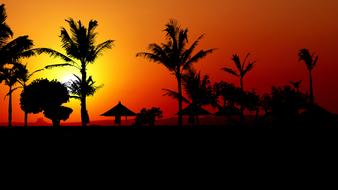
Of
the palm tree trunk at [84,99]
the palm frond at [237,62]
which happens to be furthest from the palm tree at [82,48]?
the palm frond at [237,62]

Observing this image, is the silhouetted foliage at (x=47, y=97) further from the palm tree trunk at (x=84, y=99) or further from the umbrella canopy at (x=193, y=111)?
the umbrella canopy at (x=193, y=111)

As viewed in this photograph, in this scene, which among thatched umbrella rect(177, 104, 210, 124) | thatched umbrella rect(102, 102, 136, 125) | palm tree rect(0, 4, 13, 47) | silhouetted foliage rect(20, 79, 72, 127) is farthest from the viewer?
silhouetted foliage rect(20, 79, 72, 127)

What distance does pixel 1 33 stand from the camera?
21.2m

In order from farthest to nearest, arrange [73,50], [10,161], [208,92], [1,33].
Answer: [208,92]
[73,50]
[1,33]
[10,161]

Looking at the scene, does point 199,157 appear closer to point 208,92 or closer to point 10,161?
point 10,161

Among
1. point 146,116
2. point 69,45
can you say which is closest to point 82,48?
point 69,45

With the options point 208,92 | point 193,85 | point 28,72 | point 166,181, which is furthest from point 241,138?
point 28,72

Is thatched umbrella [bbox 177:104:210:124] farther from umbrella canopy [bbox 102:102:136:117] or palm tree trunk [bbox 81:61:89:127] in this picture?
palm tree trunk [bbox 81:61:89:127]

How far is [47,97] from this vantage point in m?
31.5

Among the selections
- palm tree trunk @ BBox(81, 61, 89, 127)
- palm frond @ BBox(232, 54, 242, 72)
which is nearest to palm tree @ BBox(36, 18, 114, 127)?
palm tree trunk @ BBox(81, 61, 89, 127)

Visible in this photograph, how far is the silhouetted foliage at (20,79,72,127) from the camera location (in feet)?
101

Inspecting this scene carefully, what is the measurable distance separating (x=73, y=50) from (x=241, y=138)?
64.4ft

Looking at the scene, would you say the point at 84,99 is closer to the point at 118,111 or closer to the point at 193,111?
the point at 118,111

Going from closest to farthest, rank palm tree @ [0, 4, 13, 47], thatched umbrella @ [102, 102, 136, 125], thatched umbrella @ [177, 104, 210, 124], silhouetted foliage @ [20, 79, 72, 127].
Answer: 1. palm tree @ [0, 4, 13, 47]
2. thatched umbrella @ [177, 104, 210, 124]
3. thatched umbrella @ [102, 102, 136, 125]
4. silhouetted foliage @ [20, 79, 72, 127]
